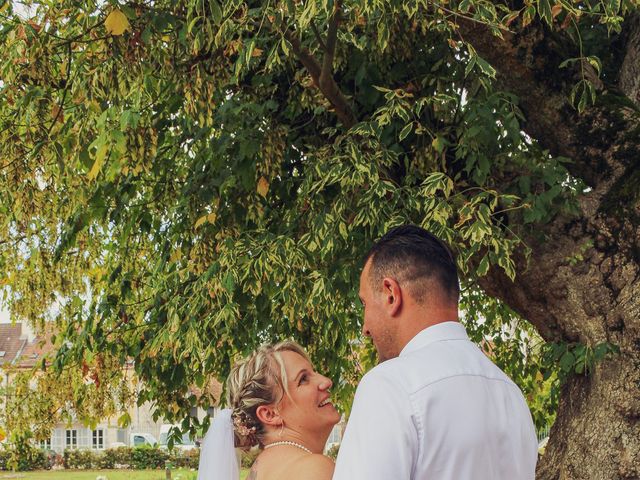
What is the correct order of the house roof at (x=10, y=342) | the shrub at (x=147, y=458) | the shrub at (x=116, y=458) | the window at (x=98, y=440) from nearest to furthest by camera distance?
the shrub at (x=147, y=458)
the shrub at (x=116, y=458)
the house roof at (x=10, y=342)
the window at (x=98, y=440)

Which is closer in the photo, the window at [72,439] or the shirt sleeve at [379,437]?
the shirt sleeve at [379,437]

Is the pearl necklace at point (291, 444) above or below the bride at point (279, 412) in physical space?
below

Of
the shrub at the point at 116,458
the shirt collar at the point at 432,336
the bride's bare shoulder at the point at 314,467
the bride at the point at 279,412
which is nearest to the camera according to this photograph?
the shirt collar at the point at 432,336

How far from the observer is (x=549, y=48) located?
732 cm

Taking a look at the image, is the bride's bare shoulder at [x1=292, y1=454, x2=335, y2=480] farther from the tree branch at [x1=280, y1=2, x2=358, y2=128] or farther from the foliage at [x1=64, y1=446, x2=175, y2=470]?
the foliage at [x1=64, y1=446, x2=175, y2=470]

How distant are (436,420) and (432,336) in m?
0.23

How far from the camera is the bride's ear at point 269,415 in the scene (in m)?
3.61

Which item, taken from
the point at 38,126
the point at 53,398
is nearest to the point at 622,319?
the point at 38,126

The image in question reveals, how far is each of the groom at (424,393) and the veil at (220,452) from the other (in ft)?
5.36

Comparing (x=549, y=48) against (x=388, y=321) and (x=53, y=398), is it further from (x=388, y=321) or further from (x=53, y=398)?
(x=53, y=398)

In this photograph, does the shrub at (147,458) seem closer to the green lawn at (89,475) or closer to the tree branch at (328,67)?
the green lawn at (89,475)

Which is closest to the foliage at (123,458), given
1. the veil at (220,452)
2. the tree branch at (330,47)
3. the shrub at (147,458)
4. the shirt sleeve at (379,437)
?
the shrub at (147,458)

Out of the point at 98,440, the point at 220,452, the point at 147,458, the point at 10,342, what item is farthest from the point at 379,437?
the point at 98,440

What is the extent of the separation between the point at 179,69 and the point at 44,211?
264 centimetres
